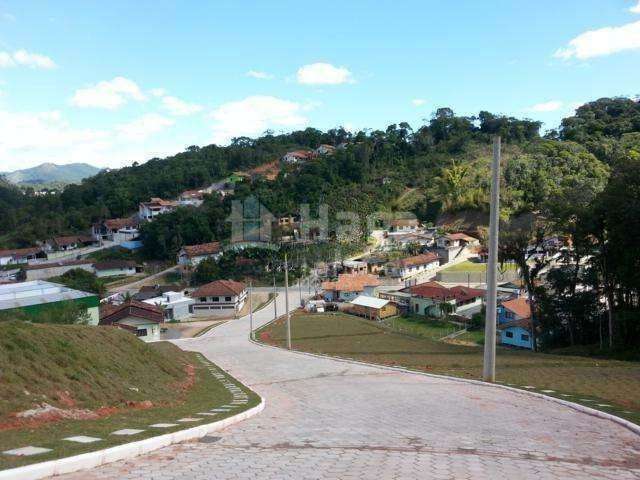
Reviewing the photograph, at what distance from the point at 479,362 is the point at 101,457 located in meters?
13.9

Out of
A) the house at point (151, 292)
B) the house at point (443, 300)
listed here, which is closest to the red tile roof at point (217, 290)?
the house at point (151, 292)

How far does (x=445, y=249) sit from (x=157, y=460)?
49.5 metres

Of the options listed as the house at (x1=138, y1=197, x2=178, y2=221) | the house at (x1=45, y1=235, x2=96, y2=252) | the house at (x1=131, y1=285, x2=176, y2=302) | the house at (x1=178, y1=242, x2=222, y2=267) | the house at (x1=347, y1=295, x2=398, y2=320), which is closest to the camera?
the house at (x1=347, y1=295, x2=398, y2=320)

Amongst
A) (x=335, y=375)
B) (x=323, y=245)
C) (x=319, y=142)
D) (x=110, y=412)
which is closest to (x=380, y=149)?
(x=319, y=142)

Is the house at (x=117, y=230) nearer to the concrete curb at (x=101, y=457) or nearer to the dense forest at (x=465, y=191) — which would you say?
the dense forest at (x=465, y=191)

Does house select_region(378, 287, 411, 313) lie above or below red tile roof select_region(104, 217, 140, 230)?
below

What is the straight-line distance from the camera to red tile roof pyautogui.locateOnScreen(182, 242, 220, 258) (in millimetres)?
54562

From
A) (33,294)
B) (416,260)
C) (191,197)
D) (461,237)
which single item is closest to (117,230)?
(191,197)

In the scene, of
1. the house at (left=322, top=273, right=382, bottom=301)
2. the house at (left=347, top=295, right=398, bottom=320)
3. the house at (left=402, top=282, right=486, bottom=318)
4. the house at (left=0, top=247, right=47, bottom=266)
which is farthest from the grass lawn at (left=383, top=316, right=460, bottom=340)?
the house at (left=0, top=247, right=47, bottom=266)

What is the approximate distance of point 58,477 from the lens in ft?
13.3

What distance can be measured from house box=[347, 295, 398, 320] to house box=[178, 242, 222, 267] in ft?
73.9

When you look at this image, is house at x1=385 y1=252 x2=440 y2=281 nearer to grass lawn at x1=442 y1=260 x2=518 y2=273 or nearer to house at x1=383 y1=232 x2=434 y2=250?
grass lawn at x1=442 y1=260 x2=518 y2=273

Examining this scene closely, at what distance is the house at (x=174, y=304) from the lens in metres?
37.7

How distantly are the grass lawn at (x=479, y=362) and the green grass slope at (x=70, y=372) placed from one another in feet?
25.1
